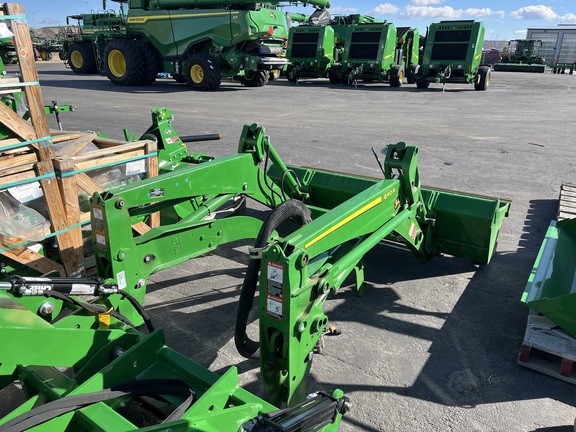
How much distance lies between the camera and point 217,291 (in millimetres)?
4336

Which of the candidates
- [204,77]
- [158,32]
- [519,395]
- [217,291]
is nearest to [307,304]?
[519,395]

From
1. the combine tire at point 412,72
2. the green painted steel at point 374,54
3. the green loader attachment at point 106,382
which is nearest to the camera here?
the green loader attachment at point 106,382

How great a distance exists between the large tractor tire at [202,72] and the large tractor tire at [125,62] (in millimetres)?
2247

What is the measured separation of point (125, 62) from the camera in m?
19.2

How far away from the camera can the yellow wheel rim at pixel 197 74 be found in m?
18.4

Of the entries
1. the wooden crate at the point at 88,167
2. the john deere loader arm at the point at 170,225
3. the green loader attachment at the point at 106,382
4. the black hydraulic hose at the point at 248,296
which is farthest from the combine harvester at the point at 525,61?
the green loader attachment at the point at 106,382

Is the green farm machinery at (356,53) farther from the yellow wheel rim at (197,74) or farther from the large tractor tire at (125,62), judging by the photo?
the large tractor tire at (125,62)

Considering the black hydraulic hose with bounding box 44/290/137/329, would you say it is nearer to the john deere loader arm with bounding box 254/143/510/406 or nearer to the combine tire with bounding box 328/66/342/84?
the john deere loader arm with bounding box 254/143/510/406

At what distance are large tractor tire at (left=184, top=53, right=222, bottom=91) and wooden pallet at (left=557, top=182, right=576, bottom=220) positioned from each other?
14.4m

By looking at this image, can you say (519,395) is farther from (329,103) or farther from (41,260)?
(329,103)

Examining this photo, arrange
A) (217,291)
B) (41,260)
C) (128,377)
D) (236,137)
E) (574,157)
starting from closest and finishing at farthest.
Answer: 1. (128,377)
2. (41,260)
3. (217,291)
4. (574,157)
5. (236,137)

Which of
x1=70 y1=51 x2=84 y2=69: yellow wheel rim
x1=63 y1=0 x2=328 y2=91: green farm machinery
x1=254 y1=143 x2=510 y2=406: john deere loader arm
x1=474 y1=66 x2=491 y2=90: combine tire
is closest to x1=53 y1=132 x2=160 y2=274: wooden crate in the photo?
x1=254 y1=143 x2=510 y2=406: john deere loader arm

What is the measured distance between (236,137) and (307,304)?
815 cm

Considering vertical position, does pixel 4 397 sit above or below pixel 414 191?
below
